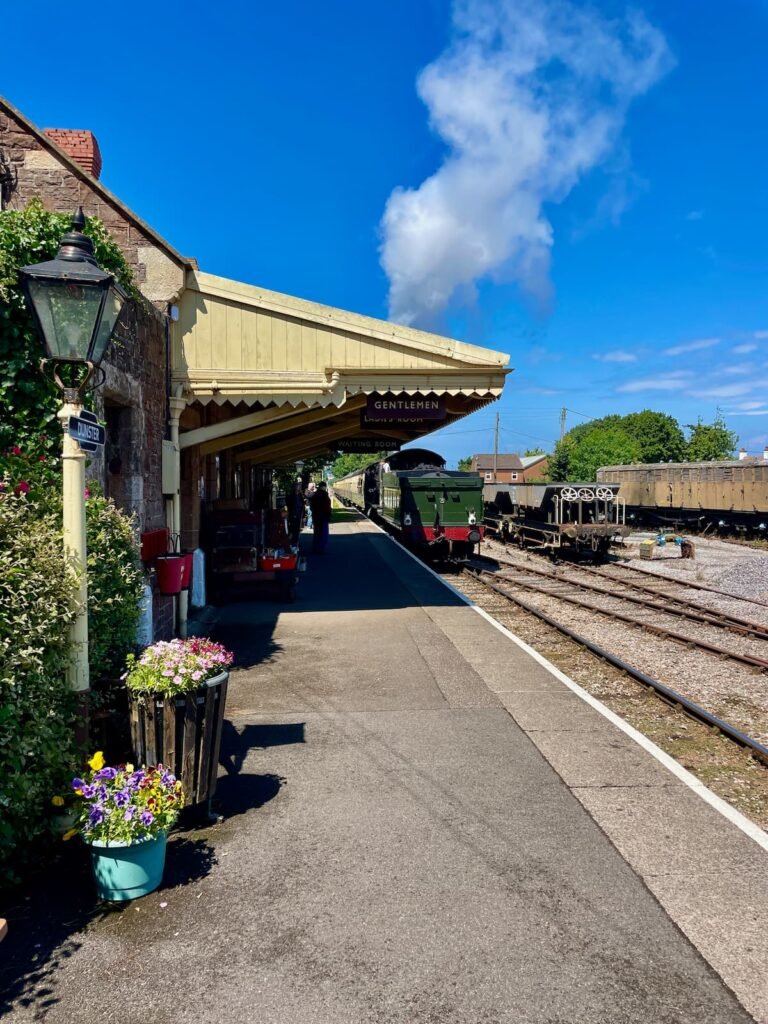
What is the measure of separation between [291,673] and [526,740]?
3078 millimetres

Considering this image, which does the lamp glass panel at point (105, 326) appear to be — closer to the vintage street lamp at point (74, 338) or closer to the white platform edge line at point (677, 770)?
the vintage street lamp at point (74, 338)

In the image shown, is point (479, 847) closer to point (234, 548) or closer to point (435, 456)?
point (234, 548)

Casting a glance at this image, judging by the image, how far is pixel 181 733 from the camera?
4180mm

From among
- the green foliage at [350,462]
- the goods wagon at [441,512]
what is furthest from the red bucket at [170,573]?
the green foliage at [350,462]

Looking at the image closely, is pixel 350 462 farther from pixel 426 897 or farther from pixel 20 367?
pixel 426 897

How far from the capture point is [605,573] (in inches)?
729

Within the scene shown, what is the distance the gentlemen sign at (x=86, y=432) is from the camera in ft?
13.4

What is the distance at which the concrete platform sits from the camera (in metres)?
2.89

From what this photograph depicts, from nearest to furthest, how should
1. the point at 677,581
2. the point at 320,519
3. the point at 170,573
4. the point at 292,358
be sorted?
the point at 170,573 → the point at 292,358 → the point at 677,581 → the point at 320,519

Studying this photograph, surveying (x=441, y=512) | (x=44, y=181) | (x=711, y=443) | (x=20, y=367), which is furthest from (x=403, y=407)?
(x=711, y=443)

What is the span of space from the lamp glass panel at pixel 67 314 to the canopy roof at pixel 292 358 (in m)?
5.57

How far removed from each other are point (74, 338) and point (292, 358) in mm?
6243

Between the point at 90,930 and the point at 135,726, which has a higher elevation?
the point at 135,726

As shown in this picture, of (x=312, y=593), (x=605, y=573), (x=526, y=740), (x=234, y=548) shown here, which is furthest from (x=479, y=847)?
(x=605, y=573)
